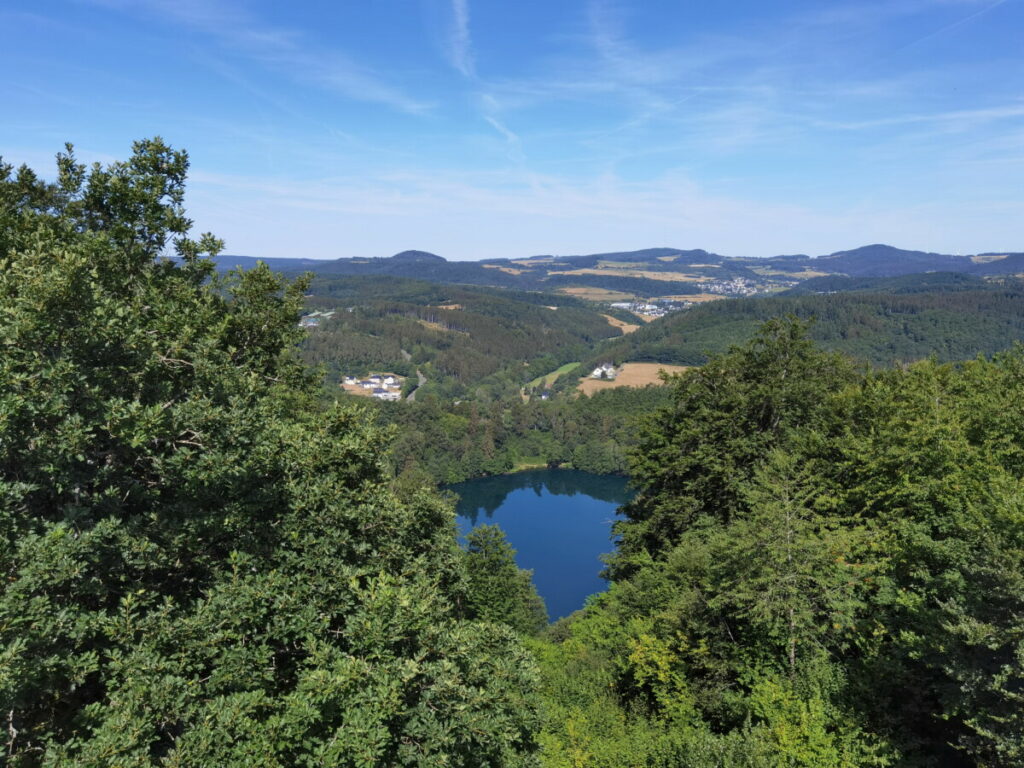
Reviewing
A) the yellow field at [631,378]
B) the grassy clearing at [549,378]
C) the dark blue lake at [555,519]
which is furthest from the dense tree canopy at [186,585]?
the grassy clearing at [549,378]

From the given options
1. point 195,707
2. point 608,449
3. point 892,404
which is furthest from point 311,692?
point 608,449

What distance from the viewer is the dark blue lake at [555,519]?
59.6 m

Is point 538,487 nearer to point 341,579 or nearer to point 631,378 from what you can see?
point 631,378

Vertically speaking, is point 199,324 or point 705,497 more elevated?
point 199,324

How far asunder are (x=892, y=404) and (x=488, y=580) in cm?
2024

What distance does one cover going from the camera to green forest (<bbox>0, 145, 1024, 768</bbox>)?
6.59 m

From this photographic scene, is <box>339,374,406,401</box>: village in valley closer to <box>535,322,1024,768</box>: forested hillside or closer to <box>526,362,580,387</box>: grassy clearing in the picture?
<box>526,362,580,387</box>: grassy clearing

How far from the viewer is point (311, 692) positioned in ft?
23.0

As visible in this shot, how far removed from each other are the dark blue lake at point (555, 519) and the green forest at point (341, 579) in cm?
2855

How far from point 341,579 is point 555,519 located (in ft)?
251

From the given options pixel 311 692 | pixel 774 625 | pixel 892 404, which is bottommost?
pixel 774 625

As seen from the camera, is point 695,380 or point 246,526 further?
point 695,380

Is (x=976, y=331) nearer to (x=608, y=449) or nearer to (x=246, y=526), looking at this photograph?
(x=608, y=449)

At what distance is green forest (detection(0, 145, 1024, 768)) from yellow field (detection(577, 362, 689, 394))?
441 ft
